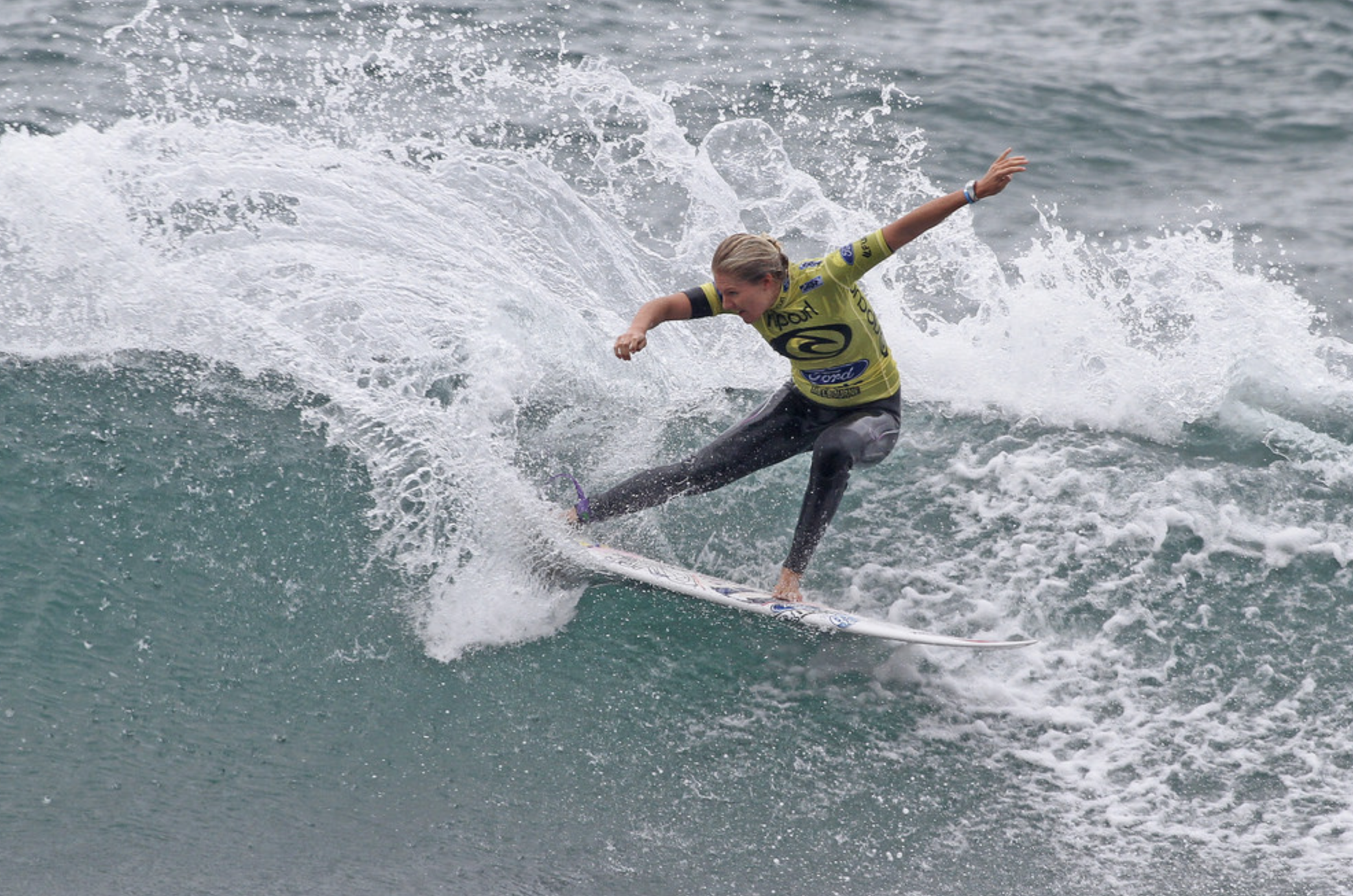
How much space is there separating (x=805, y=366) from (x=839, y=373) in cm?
16

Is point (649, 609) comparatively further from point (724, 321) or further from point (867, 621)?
point (724, 321)

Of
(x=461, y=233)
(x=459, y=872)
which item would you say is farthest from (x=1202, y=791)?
(x=461, y=233)

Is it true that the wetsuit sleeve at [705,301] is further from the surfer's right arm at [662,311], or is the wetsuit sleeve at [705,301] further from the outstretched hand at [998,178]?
the outstretched hand at [998,178]

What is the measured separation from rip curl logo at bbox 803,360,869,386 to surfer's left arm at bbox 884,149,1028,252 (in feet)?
2.12

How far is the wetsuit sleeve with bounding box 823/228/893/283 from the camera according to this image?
17.8ft

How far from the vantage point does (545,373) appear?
7820 mm

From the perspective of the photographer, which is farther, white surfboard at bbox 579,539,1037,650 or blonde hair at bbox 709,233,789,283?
white surfboard at bbox 579,539,1037,650

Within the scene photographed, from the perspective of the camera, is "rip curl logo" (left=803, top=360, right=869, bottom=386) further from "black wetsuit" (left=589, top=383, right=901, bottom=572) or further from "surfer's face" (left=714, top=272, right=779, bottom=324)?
"surfer's face" (left=714, top=272, right=779, bottom=324)

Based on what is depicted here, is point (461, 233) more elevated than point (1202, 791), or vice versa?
point (461, 233)

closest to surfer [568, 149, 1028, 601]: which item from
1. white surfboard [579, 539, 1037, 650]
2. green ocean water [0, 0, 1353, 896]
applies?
white surfboard [579, 539, 1037, 650]

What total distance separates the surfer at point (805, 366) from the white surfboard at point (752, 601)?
0.10 metres

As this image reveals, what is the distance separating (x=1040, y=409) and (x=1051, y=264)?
1.21 m

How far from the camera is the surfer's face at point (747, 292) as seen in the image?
5.38m

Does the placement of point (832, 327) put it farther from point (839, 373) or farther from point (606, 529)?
point (606, 529)
